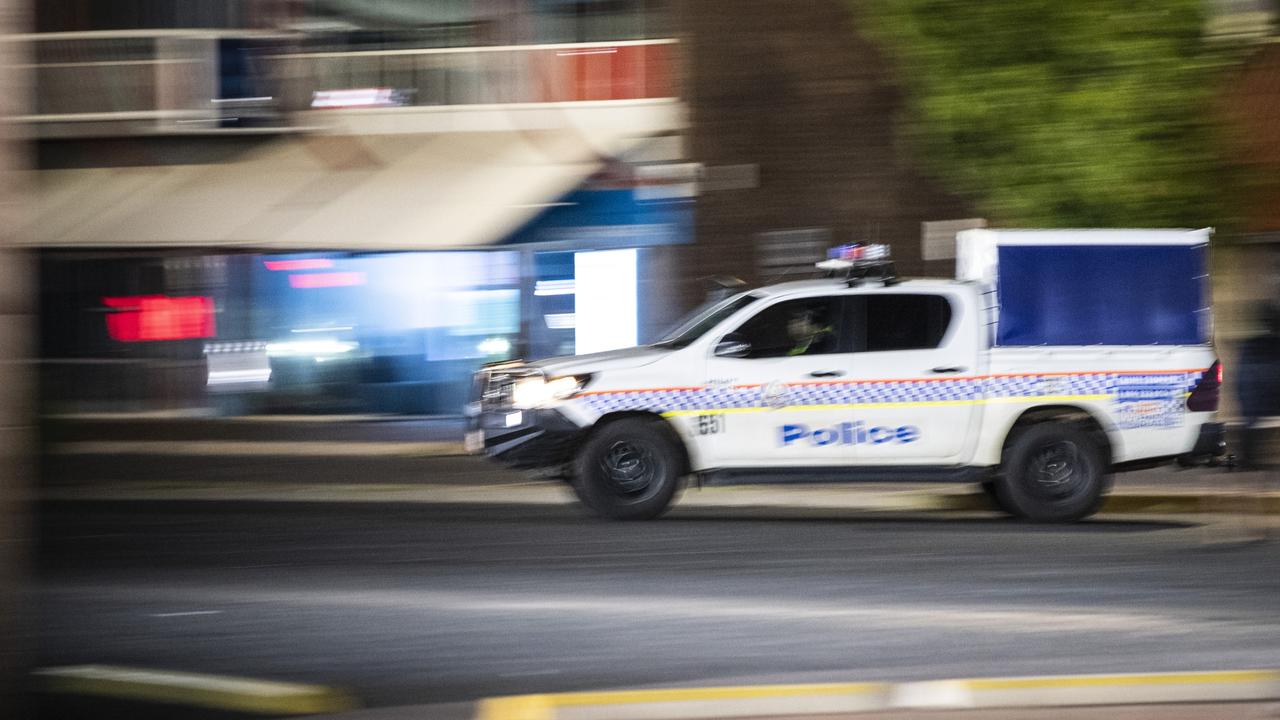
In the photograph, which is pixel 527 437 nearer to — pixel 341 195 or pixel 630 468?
pixel 630 468

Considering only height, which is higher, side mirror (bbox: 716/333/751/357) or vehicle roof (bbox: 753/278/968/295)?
vehicle roof (bbox: 753/278/968/295)

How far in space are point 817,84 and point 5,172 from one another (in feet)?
49.4

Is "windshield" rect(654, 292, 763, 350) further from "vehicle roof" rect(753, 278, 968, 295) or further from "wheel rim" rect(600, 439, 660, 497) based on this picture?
"wheel rim" rect(600, 439, 660, 497)

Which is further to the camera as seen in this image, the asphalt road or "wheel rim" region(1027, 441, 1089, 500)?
"wheel rim" region(1027, 441, 1089, 500)

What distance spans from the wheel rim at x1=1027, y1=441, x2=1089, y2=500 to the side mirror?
2.25 metres

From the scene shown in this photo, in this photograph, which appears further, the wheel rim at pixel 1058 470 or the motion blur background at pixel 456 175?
the motion blur background at pixel 456 175

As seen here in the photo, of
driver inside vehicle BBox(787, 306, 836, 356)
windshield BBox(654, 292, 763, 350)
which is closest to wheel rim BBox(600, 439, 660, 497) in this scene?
windshield BBox(654, 292, 763, 350)

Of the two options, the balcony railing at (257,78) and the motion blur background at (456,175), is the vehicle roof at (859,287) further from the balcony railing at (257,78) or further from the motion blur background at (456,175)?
the balcony railing at (257,78)

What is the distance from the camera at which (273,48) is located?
22672 millimetres

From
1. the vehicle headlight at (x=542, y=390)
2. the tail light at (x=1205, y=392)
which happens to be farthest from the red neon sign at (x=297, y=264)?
the tail light at (x=1205, y=392)

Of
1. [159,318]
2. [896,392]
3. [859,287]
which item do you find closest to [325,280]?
[159,318]

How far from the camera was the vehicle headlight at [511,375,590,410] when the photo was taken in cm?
1181

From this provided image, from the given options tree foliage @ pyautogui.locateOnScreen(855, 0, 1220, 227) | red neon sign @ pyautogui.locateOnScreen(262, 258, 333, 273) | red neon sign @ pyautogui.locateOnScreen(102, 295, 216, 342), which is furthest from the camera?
red neon sign @ pyautogui.locateOnScreen(102, 295, 216, 342)

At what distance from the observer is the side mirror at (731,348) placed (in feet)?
39.2
